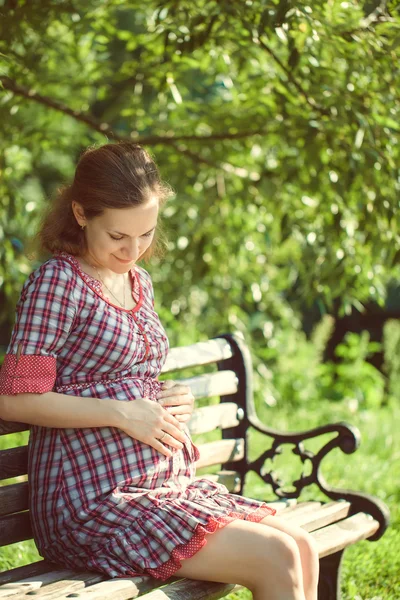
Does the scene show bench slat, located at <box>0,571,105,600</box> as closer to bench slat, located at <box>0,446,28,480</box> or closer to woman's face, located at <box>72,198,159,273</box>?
bench slat, located at <box>0,446,28,480</box>

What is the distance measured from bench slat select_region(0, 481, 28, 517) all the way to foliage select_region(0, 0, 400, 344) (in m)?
1.21

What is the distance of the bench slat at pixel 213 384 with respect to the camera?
9.36 ft

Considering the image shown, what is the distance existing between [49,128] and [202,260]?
1.15 m

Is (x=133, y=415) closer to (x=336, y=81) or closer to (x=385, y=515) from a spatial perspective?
(x=385, y=515)

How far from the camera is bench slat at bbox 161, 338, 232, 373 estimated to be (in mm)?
2791

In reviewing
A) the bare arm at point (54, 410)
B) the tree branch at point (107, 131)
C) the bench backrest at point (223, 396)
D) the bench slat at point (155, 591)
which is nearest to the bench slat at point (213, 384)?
the bench backrest at point (223, 396)

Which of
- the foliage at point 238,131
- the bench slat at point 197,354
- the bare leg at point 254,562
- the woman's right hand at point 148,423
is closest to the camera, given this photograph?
the bare leg at point 254,562

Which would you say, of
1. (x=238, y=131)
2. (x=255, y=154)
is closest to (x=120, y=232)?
(x=238, y=131)

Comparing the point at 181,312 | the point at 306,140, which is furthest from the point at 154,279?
the point at 306,140

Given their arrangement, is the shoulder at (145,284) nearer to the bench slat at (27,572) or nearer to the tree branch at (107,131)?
the bench slat at (27,572)

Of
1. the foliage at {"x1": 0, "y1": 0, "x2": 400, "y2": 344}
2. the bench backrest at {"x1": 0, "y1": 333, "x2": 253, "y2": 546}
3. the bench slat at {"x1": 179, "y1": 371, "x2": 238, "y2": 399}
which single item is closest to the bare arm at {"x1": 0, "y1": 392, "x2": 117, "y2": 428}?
the bench backrest at {"x1": 0, "y1": 333, "x2": 253, "y2": 546}

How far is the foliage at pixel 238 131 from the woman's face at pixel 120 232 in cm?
63

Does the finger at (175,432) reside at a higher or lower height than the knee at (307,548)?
higher

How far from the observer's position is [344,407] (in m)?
6.02
